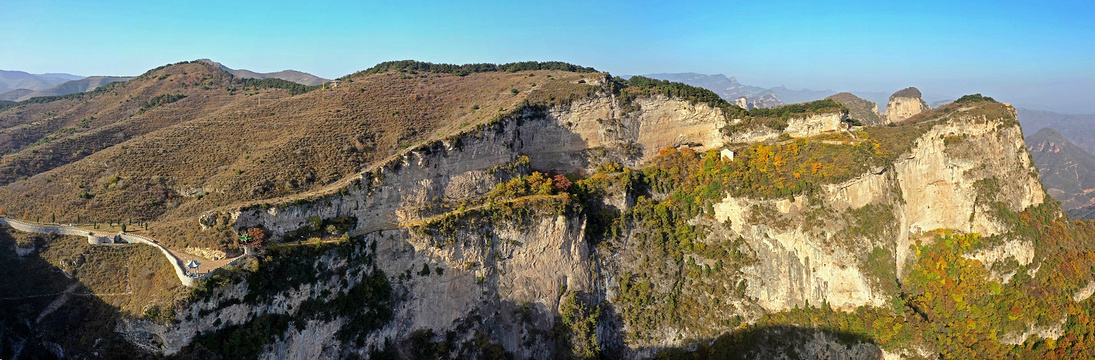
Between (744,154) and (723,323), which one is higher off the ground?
(744,154)

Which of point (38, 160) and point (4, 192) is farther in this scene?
point (38, 160)

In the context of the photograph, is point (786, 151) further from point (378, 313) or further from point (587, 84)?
point (378, 313)

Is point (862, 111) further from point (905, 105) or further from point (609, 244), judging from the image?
point (609, 244)

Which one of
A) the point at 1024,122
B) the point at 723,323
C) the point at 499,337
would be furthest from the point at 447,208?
the point at 1024,122

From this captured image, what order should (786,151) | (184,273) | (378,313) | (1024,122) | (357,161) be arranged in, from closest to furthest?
(184,273) < (378,313) < (357,161) < (786,151) < (1024,122)

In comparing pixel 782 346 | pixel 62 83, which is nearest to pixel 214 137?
pixel 782 346

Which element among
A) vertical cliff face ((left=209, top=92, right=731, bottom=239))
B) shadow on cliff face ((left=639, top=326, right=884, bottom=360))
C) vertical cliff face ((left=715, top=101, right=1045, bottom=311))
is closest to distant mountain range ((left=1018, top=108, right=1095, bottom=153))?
vertical cliff face ((left=715, top=101, right=1045, bottom=311))

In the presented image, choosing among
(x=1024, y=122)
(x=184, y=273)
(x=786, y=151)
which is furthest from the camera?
(x=1024, y=122)
